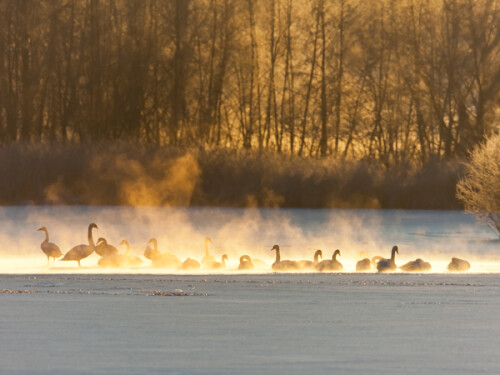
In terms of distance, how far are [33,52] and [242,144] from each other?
9.36 m

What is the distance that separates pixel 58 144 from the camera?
4200 cm

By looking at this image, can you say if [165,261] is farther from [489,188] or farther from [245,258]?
[489,188]

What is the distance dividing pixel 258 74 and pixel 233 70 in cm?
134

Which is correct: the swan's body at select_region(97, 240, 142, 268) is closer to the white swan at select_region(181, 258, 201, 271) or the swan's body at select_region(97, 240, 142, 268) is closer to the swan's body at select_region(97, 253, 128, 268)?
the swan's body at select_region(97, 253, 128, 268)

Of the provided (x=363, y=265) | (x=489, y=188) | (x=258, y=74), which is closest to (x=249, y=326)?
(x=363, y=265)

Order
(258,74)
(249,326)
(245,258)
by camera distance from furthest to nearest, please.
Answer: (258,74), (245,258), (249,326)

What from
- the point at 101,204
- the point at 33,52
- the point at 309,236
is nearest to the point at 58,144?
the point at 101,204

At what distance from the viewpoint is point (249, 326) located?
10.5 m

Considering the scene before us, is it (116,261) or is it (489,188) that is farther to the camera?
(489,188)

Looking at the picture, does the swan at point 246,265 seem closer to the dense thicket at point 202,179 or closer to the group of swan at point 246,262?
the group of swan at point 246,262

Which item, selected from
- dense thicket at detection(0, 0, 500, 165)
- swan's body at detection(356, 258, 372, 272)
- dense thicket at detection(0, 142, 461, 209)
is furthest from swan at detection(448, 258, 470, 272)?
dense thicket at detection(0, 0, 500, 165)

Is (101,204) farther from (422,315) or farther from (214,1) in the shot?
(422,315)

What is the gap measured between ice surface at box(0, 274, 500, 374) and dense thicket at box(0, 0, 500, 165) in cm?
3366

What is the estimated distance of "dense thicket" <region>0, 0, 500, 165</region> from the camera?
4809cm
